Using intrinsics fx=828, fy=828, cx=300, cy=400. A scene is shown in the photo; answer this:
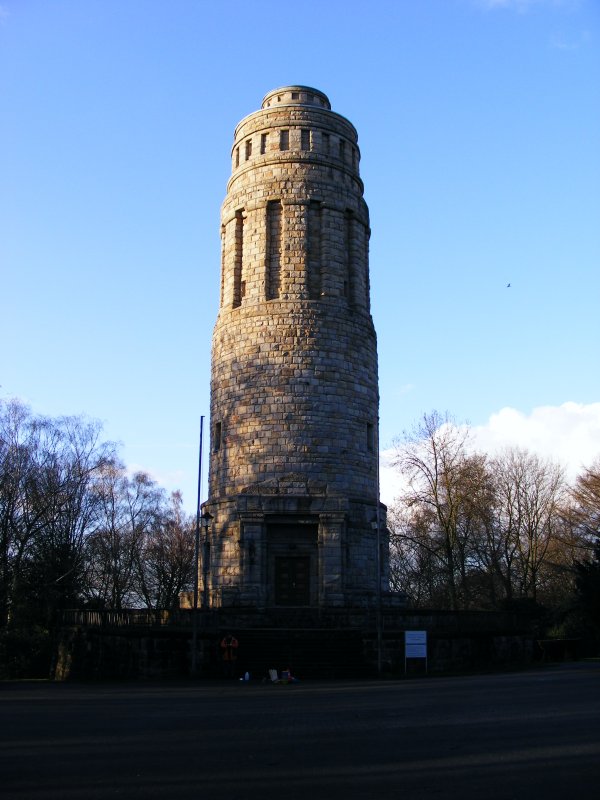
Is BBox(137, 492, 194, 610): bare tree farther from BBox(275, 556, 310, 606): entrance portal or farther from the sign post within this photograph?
the sign post

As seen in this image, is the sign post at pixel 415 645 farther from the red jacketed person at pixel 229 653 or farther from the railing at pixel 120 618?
the railing at pixel 120 618

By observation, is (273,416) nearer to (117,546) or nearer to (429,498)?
(429,498)

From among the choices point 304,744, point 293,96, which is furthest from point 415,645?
point 293,96

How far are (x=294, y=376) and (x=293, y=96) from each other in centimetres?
1164

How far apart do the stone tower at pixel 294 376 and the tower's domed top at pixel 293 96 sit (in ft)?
0.18

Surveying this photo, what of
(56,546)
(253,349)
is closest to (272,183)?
(253,349)

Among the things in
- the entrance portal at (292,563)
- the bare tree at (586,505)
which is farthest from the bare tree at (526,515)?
the entrance portal at (292,563)

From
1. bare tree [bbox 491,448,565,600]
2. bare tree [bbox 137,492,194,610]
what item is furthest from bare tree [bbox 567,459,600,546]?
bare tree [bbox 137,492,194,610]

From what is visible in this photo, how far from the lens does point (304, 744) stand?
10.1 metres

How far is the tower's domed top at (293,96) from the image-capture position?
32.3 metres

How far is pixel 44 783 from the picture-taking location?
805 cm

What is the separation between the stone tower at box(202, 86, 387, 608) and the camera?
2728cm

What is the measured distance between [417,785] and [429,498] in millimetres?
33680

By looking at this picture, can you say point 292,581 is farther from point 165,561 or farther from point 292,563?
point 165,561
